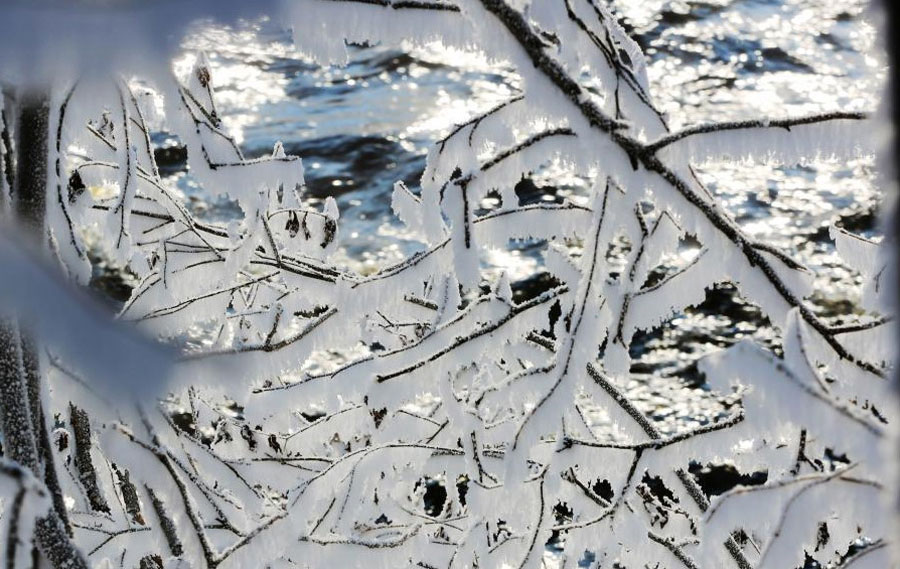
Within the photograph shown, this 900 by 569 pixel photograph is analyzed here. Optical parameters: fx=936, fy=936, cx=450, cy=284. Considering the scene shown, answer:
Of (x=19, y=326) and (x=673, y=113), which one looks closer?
(x=19, y=326)

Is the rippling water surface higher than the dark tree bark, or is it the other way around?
the dark tree bark

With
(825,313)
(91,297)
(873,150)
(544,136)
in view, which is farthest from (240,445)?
(825,313)

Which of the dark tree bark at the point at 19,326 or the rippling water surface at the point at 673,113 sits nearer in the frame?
the dark tree bark at the point at 19,326

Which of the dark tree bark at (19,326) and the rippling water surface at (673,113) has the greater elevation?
the dark tree bark at (19,326)

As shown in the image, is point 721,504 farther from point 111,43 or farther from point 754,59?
point 754,59

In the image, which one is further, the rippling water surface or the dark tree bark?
the rippling water surface

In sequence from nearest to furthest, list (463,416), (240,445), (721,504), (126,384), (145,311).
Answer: (126,384) → (721,504) → (463,416) → (145,311) → (240,445)

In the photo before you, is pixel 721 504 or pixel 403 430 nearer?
pixel 721 504

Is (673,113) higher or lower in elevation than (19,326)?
lower
